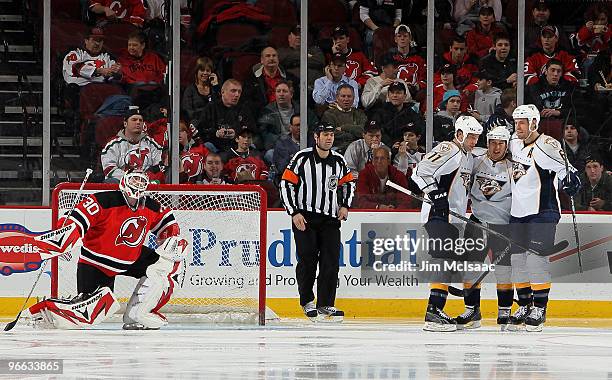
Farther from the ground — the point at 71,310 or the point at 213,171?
the point at 213,171

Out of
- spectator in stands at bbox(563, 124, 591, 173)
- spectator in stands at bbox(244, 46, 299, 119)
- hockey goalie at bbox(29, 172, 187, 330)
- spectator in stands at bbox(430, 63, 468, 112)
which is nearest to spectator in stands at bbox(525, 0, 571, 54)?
spectator in stands at bbox(430, 63, 468, 112)

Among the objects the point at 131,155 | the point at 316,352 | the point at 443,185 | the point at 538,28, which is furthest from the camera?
the point at 538,28

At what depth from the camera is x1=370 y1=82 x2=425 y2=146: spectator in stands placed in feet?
38.2

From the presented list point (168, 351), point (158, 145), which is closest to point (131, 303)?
point (168, 351)

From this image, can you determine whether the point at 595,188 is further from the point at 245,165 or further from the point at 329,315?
the point at 245,165

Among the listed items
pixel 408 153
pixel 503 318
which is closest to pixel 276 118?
pixel 408 153

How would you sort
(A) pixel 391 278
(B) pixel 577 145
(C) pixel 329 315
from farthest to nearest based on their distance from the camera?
(B) pixel 577 145, (A) pixel 391 278, (C) pixel 329 315

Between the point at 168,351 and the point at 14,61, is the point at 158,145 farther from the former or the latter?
the point at 168,351

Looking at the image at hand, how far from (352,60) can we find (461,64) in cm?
91

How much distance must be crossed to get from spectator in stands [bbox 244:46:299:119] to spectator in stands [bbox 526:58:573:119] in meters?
2.01

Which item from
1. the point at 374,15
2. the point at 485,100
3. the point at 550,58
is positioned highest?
the point at 374,15

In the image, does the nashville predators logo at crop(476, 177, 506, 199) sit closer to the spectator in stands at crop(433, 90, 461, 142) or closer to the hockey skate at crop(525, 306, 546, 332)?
the hockey skate at crop(525, 306, 546, 332)

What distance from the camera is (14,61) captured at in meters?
11.3

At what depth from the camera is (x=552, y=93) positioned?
11766 mm
